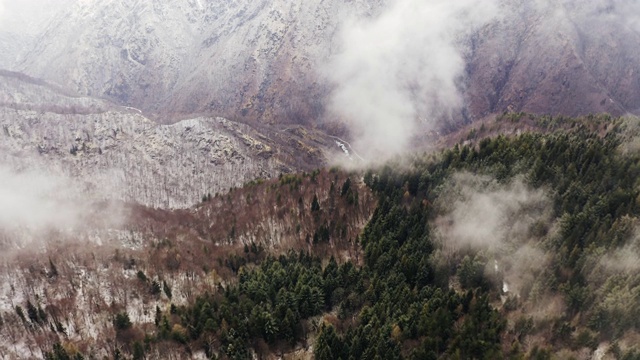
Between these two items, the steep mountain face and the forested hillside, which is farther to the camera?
the steep mountain face

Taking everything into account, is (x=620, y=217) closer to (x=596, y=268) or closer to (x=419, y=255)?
(x=596, y=268)

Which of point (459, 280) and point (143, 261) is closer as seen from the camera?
point (459, 280)

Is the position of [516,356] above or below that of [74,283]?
above

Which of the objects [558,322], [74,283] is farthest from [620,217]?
[74,283]

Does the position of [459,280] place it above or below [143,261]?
above

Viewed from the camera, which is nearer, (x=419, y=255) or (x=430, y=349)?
(x=430, y=349)

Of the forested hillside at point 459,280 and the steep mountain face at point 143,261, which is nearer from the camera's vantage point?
the forested hillside at point 459,280

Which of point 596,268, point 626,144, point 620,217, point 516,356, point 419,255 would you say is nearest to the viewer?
point 516,356

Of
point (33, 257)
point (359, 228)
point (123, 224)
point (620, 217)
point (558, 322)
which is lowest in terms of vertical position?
point (33, 257)
